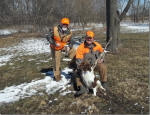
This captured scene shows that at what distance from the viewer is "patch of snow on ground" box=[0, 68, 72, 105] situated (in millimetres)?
5214

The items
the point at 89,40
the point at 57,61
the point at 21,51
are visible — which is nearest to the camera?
the point at 89,40

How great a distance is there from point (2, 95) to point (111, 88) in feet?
11.1

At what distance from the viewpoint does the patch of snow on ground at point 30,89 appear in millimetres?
5214

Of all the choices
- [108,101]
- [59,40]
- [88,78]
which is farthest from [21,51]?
[108,101]

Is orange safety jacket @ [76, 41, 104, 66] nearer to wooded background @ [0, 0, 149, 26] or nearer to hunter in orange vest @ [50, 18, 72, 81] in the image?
hunter in orange vest @ [50, 18, 72, 81]

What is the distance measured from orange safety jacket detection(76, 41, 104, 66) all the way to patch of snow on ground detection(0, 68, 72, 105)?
1.20m

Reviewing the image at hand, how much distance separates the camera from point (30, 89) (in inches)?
225

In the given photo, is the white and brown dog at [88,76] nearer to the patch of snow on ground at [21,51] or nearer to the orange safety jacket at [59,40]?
the orange safety jacket at [59,40]

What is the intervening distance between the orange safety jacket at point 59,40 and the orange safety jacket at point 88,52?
0.91 m

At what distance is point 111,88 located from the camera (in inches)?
208

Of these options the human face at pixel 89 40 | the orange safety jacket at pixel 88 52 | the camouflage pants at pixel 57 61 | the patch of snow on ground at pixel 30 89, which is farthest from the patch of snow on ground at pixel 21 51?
the human face at pixel 89 40

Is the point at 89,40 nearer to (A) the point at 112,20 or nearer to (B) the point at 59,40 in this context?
(B) the point at 59,40

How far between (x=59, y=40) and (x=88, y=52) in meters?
1.19

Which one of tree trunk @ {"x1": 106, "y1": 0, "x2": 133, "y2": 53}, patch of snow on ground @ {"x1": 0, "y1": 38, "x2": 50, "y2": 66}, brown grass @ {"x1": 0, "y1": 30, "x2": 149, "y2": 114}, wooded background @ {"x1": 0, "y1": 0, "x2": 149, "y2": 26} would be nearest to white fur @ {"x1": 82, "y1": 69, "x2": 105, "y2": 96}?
brown grass @ {"x1": 0, "y1": 30, "x2": 149, "y2": 114}
